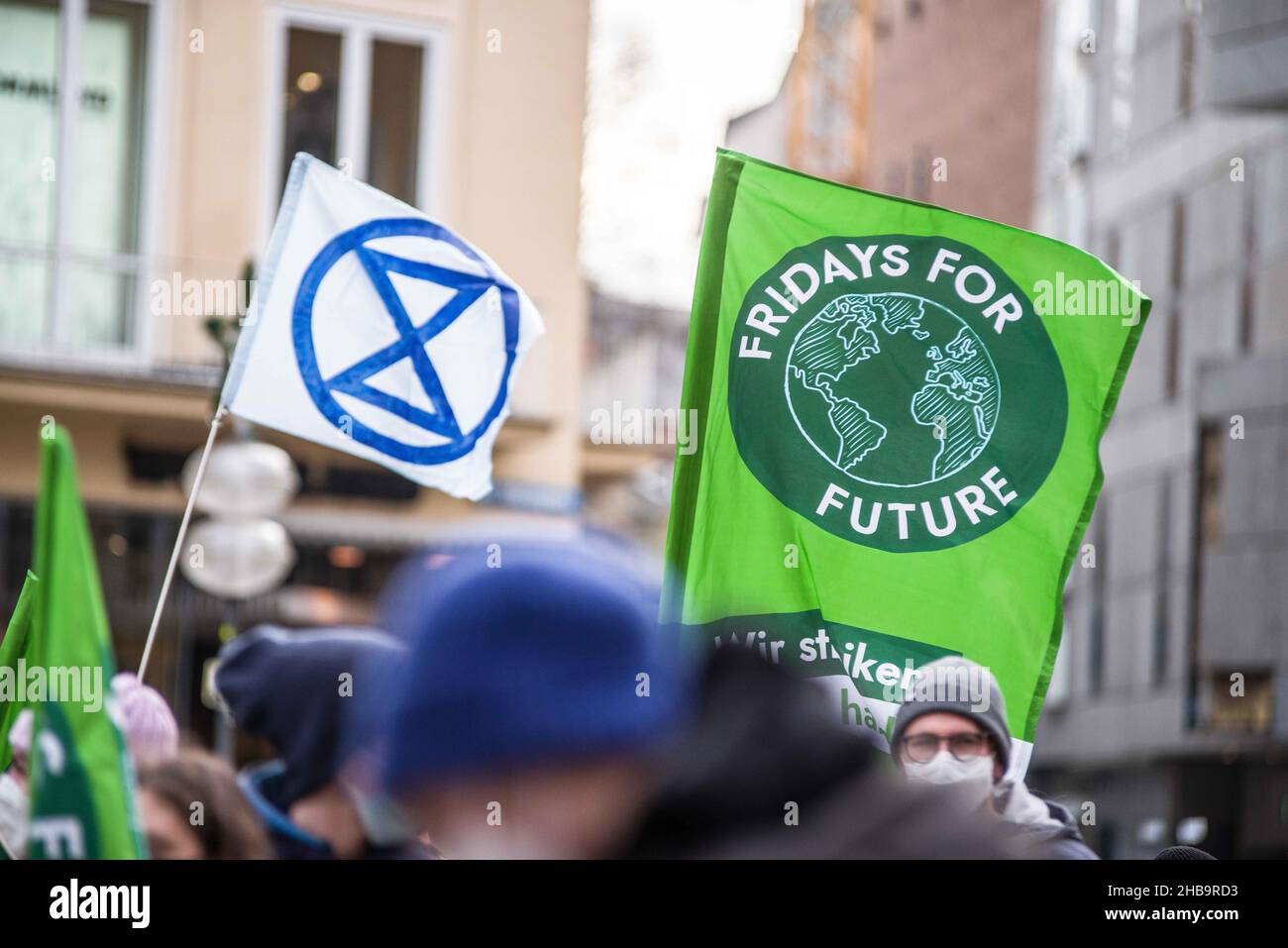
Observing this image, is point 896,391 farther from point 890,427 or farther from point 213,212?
point 213,212

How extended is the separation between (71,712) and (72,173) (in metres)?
13.8

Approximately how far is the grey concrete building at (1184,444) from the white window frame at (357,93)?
8596mm

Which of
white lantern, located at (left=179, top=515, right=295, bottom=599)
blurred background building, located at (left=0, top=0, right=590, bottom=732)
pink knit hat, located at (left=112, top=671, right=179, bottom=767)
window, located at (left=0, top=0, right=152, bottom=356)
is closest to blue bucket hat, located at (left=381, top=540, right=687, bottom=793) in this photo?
pink knit hat, located at (left=112, top=671, right=179, bottom=767)

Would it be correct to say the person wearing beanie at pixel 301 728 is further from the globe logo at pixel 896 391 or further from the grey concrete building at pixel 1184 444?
the grey concrete building at pixel 1184 444

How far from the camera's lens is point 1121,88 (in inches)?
1231

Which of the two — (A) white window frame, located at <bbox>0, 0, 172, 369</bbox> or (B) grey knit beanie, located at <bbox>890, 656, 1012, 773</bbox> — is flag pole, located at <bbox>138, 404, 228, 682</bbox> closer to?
(B) grey knit beanie, located at <bbox>890, 656, 1012, 773</bbox>

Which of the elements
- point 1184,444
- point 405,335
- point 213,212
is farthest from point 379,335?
point 1184,444

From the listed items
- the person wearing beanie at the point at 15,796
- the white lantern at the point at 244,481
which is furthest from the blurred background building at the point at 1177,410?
the person wearing beanie at the point at 15,796

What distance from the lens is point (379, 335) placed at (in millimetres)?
5926

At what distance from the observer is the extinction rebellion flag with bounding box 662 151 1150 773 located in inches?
200

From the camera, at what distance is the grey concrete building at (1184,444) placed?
25016mm
